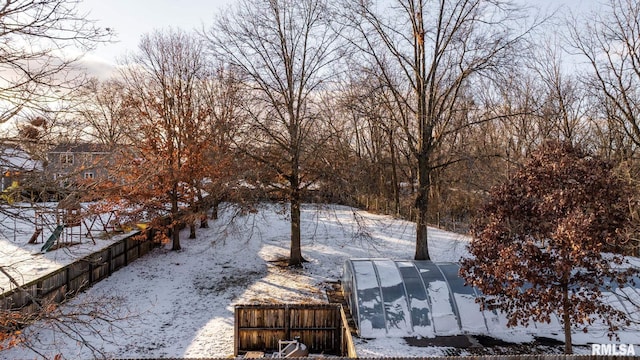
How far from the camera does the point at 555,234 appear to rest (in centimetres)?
745

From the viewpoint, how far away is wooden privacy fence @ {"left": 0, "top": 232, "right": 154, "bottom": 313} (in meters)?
9.98

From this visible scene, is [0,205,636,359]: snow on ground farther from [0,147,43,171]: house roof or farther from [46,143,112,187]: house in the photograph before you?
[0,147,43,171]: house roof

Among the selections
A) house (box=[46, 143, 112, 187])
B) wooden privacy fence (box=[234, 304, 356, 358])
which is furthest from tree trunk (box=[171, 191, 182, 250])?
house (box=[46, 143, 112, 187])

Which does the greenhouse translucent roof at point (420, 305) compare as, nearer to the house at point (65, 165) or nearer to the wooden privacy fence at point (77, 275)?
the wooden privacy fence at point (77, 275)

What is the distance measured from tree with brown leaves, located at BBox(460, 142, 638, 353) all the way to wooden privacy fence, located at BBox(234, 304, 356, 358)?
3.59 meters

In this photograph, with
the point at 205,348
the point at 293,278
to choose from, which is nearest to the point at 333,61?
the point at 293,278

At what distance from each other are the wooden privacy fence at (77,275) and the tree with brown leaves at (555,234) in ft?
26.5

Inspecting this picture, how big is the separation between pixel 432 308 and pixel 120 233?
548 inches

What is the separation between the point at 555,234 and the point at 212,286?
11.3 meters

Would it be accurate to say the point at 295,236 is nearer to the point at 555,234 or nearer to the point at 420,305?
the point at 420,305

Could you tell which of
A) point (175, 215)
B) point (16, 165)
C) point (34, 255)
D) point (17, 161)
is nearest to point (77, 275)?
point (34, 255)

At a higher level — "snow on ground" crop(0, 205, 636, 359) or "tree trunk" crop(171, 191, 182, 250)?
"tree trunk" crop(171, 191, 182, 250)

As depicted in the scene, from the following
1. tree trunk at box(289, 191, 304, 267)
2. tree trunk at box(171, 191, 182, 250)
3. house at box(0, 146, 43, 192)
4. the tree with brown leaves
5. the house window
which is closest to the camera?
house at box(0, 146, 43, 192)

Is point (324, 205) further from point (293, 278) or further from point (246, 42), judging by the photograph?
point (246, 42)
